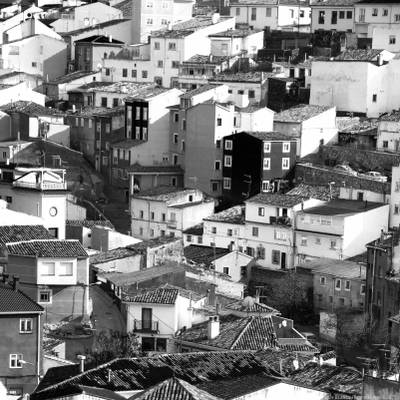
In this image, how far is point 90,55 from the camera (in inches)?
3393

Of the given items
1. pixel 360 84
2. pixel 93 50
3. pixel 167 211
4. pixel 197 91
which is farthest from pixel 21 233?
pixel 93 50

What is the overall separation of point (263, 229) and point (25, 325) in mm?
19582

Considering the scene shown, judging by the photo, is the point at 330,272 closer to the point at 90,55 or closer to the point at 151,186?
the point at 151,186

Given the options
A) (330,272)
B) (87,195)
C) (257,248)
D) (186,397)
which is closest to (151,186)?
(87,195)

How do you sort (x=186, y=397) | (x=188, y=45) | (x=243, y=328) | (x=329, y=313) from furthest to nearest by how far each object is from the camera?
(x=188, y=45)
(x=329, y=313)
(x=243, y=328)
(x=186, y=397)

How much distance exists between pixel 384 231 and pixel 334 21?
79.3 feet

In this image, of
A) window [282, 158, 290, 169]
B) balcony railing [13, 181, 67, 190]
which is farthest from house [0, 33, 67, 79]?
balcony railing [13, 181, 67, 190]

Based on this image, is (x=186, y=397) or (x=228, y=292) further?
(x=228, y=292)

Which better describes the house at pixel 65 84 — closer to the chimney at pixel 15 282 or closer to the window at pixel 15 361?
the chimney at pixel 15 282

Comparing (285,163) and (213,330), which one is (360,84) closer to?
(285,163)

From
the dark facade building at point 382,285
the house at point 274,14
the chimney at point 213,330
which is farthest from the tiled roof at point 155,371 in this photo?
the house at point 274,14

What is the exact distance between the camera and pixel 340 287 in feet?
199

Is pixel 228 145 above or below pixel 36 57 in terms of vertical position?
below

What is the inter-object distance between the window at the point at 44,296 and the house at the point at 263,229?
1191 centimetres
